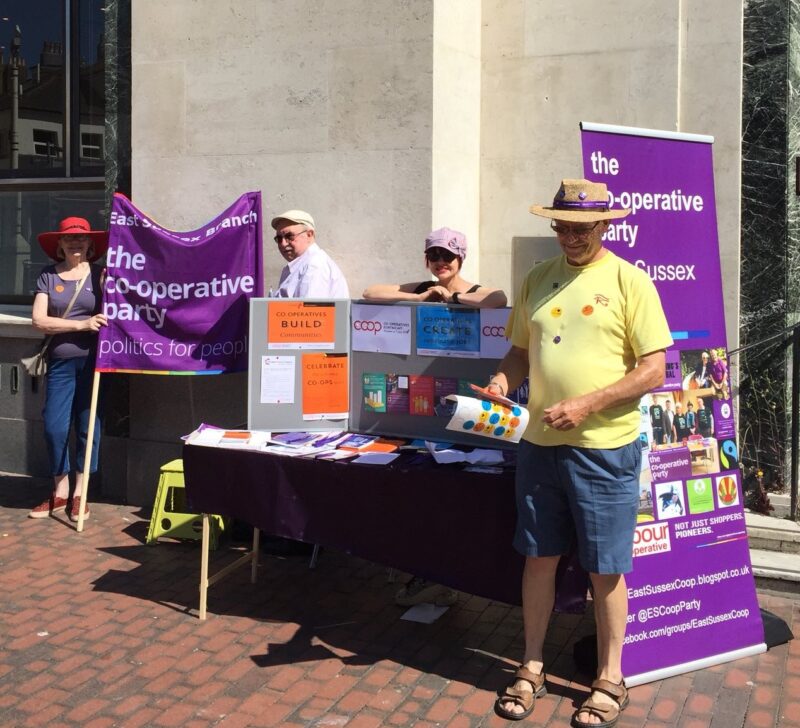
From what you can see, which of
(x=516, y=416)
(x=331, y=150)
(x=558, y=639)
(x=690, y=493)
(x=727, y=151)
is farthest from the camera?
(x=331, y=150)

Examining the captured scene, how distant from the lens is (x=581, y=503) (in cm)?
398

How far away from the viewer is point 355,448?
5082 millimetres

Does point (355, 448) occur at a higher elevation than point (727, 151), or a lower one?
lower

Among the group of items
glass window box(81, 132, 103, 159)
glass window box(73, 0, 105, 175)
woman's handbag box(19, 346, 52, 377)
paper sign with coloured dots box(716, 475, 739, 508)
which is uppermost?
glass window box(73, 0, 105, 175)

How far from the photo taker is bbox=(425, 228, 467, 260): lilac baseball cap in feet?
17.2

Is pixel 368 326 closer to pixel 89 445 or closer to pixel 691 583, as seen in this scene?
pixel 691 583

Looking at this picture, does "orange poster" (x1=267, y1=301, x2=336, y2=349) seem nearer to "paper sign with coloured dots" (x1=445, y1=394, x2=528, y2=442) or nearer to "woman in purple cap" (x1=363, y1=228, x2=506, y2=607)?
"woman in purple cap" (x1=363, y1=228, x2=506, y2=607)

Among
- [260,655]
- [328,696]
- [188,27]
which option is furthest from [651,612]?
[188,27]

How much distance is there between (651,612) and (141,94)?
15.6 ft

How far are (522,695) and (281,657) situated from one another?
3.80ft

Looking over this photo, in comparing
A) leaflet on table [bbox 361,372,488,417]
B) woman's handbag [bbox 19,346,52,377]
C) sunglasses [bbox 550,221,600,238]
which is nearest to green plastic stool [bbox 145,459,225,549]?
woman's handbag [bbox 19,346,52,377]

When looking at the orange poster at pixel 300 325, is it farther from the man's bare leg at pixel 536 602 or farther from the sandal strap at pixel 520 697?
the sandal strap at pixel 520 697

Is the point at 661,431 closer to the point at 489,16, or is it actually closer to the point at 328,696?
the point at 328,696

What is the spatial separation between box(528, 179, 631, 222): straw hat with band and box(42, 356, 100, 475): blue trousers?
3942 mm
